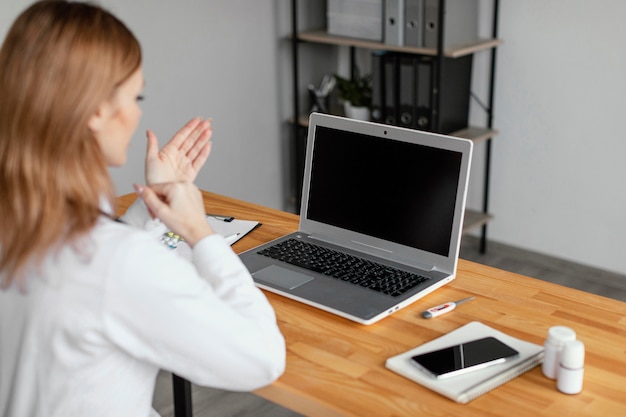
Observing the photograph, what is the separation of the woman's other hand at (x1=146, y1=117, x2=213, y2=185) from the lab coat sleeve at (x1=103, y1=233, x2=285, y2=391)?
0.51 meters

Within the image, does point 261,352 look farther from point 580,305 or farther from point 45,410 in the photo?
point 580,305

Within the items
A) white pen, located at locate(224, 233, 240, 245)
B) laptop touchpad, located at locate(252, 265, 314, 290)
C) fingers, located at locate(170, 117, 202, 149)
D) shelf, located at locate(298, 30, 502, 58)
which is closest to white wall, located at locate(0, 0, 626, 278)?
shelf, located at locate(298, 30, 502, 58)

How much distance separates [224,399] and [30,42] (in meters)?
1.78

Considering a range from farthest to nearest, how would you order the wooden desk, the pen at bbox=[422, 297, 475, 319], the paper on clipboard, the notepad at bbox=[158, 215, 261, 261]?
the paper on clipboard → the notepad at bbox=[158, 215, 261, 261] → the pen at bbox=[422, 297, 475, 319] → the wooden desk

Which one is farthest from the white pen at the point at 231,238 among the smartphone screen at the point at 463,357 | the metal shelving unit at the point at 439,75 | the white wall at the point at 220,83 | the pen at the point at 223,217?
the metal shelving unit at the point at 439,75

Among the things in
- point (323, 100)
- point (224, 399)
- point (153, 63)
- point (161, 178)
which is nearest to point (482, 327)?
point (161, 178)

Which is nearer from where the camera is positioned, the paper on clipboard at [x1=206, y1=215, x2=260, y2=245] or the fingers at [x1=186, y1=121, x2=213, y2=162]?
the fingers at [x1=186, y1=121, x2=213, y2=162]

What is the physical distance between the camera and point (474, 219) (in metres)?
3.67

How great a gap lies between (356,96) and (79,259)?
2629 mm

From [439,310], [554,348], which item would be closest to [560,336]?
[554,348]

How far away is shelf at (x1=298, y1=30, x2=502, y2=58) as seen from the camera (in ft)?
10.7

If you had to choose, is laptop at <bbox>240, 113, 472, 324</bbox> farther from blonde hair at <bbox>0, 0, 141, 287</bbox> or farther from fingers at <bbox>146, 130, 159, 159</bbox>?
blonde hair at <bbox>0, 0, 141, 287</bbox>

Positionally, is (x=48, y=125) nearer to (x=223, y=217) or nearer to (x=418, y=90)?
(x=223, y=217)

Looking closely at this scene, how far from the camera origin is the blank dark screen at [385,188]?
1728mm
